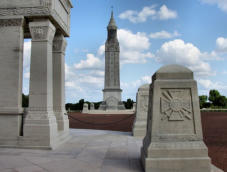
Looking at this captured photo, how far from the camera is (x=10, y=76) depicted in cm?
830

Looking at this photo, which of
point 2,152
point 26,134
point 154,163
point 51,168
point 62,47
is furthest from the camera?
point 62,47

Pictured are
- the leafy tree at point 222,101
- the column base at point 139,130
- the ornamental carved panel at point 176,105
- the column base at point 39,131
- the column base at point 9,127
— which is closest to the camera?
the ornamental carved panel at point 176,105

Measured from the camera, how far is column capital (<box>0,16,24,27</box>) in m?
8.34

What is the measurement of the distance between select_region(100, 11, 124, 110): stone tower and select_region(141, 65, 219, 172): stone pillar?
45.5 m

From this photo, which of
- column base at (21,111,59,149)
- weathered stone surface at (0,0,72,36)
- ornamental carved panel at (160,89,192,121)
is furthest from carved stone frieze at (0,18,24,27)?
ornamental carved panel at (160,89,192,121)

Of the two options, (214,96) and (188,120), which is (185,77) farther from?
(214,96)

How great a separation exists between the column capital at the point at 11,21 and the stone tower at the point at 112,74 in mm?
43072

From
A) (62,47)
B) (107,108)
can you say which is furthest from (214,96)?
(62,47)

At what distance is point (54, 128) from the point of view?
8219mm

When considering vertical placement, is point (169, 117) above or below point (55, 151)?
above

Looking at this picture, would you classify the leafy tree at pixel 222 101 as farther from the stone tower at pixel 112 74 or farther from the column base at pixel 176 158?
the column base at pixel 176 158

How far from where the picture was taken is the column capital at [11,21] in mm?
8340

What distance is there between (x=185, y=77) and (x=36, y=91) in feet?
17.5

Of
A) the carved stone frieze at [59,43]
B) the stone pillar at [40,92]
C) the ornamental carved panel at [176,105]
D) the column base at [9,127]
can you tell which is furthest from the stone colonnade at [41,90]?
the ornamental carved panel at [176,105]
